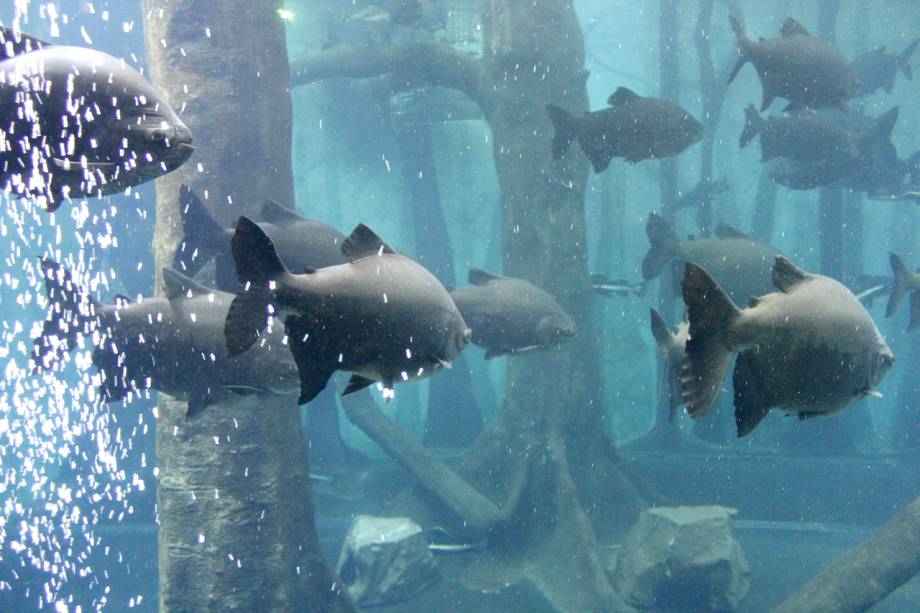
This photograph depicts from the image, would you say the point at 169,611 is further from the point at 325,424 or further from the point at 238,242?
the point at 325,424

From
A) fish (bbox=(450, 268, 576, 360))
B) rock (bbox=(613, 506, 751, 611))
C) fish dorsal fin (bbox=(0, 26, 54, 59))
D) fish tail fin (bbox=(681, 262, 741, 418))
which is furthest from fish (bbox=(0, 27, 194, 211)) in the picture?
rock (bbox=(613, 506, 751, 611))

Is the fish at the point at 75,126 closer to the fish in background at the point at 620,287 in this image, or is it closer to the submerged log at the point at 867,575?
the fish in background at the point at 620,287

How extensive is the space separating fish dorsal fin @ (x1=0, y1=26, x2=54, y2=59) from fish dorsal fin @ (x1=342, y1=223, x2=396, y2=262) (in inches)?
46.7

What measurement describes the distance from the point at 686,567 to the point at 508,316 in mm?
4164

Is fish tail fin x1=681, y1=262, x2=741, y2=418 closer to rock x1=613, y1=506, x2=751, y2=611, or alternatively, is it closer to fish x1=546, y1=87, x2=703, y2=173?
fish x1=546, y1=87, x2=703, y2=173

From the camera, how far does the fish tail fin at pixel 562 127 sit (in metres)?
5.99

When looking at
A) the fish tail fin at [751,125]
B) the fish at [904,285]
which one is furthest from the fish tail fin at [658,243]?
the fish at [904,285]

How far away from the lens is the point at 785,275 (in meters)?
2.52

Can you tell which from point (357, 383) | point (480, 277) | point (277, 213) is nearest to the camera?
point (357, 383)

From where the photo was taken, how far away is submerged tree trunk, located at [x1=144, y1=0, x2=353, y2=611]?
5656 millimetres

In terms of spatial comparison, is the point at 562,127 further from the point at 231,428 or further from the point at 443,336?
the point at 443,336

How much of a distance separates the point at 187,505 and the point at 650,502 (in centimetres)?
693

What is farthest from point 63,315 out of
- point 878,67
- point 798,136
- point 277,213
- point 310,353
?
point 878,67

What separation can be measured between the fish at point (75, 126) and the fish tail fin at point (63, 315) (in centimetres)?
110
